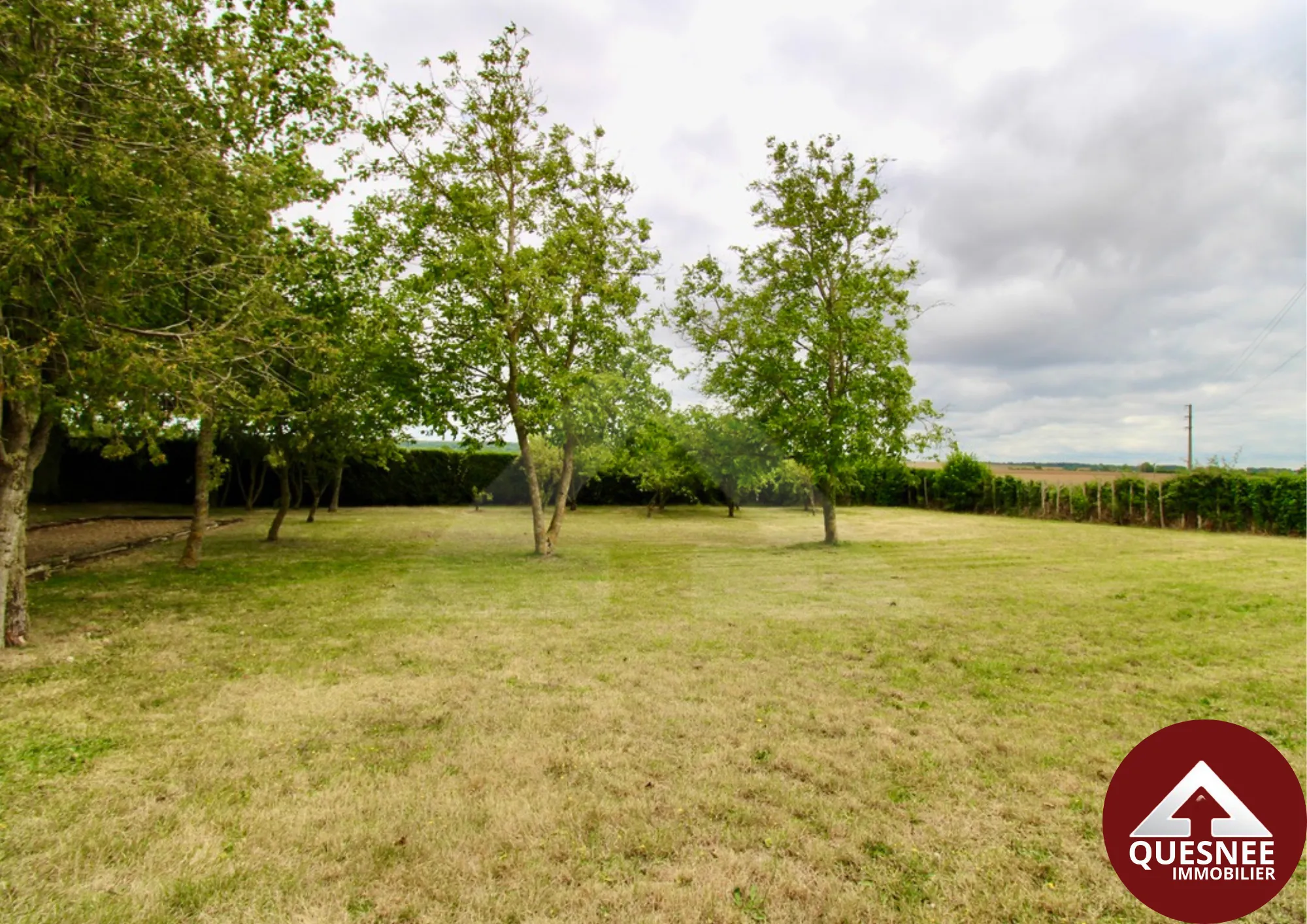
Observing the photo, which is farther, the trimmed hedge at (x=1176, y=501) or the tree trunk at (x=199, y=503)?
the trimmed hedge at (x=1176, y=501)

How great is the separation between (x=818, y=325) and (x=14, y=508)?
13.3 meters

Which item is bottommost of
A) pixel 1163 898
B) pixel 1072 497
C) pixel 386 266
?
pixel 1163 898

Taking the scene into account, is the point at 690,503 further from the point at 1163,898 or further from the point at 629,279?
the point at 1163,898

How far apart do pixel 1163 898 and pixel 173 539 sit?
17269mm

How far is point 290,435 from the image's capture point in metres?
13.6

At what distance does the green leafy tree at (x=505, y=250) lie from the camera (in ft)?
38.0

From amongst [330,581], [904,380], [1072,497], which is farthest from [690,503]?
[330,581]

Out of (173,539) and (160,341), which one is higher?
(160,341)

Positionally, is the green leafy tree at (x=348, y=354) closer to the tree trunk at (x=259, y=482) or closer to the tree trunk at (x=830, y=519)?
the tree trunk at (x=830, y=519)

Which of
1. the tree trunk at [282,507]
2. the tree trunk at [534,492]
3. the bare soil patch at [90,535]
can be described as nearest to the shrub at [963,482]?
the tree trunk at [534,492]

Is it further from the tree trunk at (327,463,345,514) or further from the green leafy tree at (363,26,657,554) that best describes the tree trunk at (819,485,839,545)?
the tree trunk at (327,463,345,514)

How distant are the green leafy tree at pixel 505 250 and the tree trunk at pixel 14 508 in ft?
19.6

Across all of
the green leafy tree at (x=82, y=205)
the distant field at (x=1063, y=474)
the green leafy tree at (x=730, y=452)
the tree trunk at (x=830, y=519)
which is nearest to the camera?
the green leafy tree at (x=82, y=205)

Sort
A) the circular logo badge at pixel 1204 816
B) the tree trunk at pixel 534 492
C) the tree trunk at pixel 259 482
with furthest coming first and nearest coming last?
the tree trunk at pixel 259 482 < the tree trunk at pixel 534 492 < the circular logo badge at pixel 1204 816
